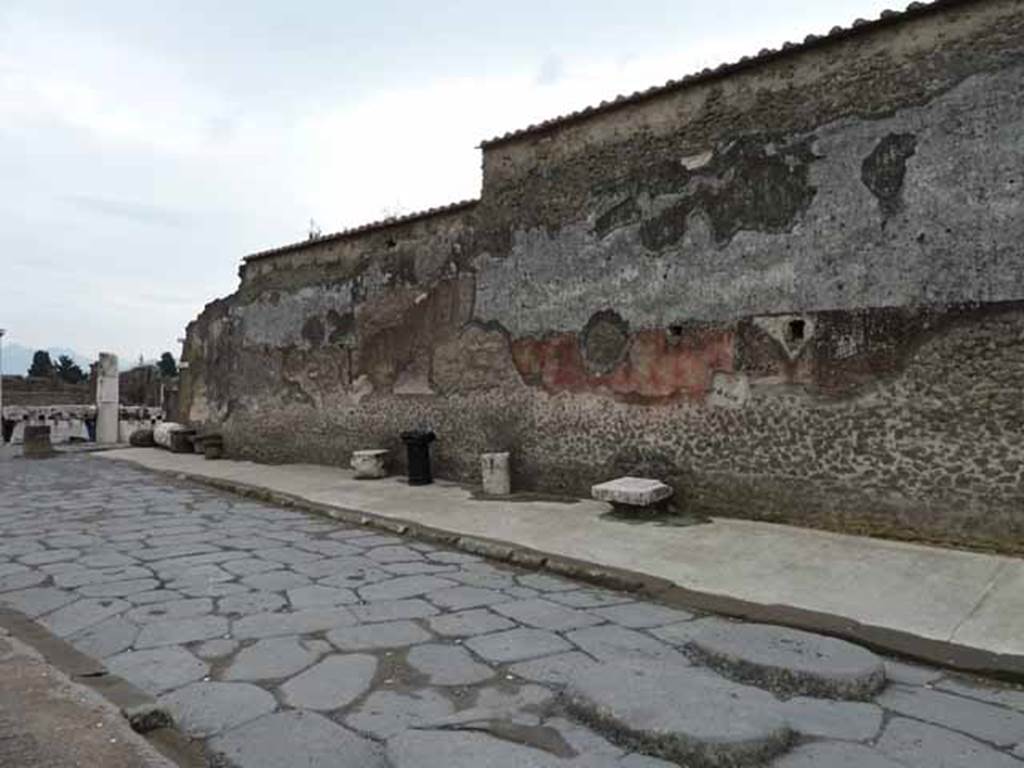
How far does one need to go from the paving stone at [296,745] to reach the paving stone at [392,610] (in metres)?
1.22

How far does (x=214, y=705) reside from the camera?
2.96 meters

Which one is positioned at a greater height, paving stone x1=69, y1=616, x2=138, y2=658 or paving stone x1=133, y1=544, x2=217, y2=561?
paving stone x1=133, y1=544, x2=217, y2=561

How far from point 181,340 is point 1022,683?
1389 centimetres

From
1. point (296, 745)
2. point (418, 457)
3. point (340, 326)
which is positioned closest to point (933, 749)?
point (296, 745)

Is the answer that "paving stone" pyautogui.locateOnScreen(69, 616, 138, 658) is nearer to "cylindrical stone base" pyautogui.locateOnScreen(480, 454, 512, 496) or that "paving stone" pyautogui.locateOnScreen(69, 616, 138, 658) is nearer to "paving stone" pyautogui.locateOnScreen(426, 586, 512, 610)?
"paving stone" pyautogui.locateOnScreen(426, 586, 512, 610)

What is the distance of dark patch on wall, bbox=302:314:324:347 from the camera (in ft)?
35.5

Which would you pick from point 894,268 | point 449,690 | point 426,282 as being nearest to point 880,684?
point 449,690

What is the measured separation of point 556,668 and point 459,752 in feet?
2.86

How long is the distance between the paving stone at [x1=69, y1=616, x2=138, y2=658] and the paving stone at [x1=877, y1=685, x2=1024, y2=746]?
10.8 ft

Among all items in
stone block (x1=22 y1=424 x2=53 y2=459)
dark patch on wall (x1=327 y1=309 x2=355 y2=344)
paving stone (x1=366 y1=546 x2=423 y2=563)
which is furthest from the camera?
stone block (x1=22 y1=424 x2=53 y2=459)

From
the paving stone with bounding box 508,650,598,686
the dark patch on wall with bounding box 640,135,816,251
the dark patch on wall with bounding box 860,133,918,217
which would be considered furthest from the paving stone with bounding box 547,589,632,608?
the dark patch on wall with bounding box 860,133,918,217

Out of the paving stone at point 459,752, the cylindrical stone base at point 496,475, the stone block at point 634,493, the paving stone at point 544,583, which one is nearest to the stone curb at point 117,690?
the paving stone at point 459,752

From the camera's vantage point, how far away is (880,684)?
3.18 meters

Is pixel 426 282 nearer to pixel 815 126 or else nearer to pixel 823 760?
pixel 815 126
